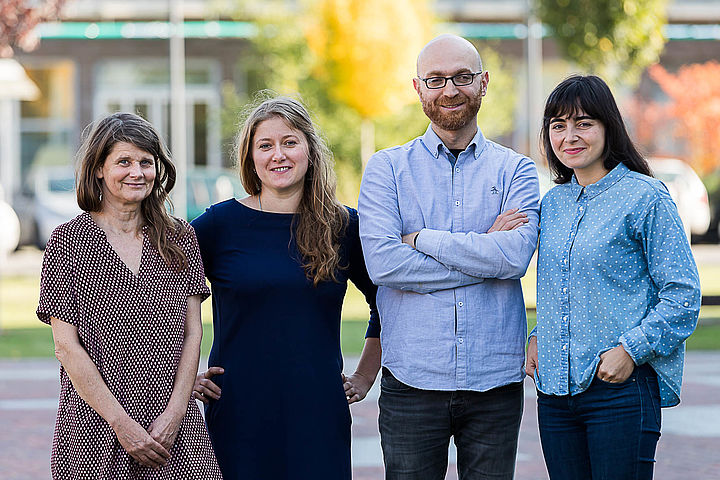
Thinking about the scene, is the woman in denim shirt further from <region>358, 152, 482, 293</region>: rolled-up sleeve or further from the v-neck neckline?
the v-neck neckline

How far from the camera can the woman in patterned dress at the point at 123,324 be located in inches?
150

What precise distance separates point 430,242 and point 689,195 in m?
23.0

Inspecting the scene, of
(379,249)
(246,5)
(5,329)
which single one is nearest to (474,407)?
(379,249)

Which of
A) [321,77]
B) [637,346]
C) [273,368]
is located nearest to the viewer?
[637,346]

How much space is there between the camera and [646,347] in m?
3.74

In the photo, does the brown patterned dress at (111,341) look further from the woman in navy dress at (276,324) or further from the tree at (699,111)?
the tree at (699,111)

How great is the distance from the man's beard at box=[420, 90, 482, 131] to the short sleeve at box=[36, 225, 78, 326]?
1446 mm

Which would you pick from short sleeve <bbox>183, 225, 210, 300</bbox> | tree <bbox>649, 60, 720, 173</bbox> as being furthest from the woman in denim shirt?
tree <bbox>649, 60, 720, 173</bbox>

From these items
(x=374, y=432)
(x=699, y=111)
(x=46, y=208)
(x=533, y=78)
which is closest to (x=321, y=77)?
(x=533, y=78)

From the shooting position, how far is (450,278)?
4.08 metres

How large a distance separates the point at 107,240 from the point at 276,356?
0.78 metres

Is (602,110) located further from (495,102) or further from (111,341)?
(495,102)

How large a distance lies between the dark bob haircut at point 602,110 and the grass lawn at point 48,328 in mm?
7245

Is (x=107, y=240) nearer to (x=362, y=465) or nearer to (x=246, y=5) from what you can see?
(x=362, y=465)
